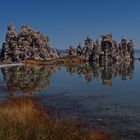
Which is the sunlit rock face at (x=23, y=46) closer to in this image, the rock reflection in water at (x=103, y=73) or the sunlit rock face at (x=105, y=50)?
the sunlit rock face at (x=105, y=50)

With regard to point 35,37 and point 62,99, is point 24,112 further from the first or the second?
point 35,37

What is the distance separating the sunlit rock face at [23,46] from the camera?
130 metres

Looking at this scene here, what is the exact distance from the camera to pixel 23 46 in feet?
436

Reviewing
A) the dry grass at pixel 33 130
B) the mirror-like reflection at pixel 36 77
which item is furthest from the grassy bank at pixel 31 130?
the mirror-like reflection at pixel 36 77

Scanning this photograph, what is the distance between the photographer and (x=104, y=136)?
18.8m

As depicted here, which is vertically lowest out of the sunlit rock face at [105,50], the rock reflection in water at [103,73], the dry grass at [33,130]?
the dry grass at [33,130]

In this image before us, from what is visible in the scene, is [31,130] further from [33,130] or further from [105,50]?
[105,50]

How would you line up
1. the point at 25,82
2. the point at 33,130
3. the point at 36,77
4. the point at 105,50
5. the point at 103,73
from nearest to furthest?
the point at 33,130 → the point at 25,82 → the point at 36,77 → the point at 103,73 → the point at 105,50

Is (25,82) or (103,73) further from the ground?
(103,73)

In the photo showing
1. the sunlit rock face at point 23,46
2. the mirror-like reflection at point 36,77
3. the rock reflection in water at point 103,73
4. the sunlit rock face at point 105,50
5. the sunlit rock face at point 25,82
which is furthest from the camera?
the sunlit rock face at point 105,50

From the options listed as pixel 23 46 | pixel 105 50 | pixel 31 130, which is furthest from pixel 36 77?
pixel 105 50

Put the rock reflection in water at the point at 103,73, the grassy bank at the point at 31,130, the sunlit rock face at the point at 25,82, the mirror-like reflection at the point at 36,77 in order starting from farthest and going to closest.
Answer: the rock reflection in water at the point at 103,73, the mirror-like reflection at the point at 36,77, the sunlit rock face at the point at 25,82, the grassy bank at the point at 31,130

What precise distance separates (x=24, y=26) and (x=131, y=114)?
114668mm

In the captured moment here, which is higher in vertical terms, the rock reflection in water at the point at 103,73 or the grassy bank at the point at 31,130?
the rock reflection in water at the point at 103,73
